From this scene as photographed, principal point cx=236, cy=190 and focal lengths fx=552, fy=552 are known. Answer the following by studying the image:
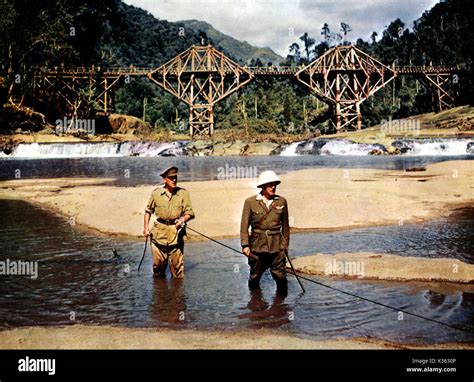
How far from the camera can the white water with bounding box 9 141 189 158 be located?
46.5 metres

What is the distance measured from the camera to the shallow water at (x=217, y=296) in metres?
6.31

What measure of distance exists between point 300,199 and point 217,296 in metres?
9.07

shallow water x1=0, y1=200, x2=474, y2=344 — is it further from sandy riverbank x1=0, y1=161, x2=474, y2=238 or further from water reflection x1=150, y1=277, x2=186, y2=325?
sandy riverbank x1=0, y1=161, x2=474, y2=238

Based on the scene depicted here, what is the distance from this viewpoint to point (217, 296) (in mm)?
7594

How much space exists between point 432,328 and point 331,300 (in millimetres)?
1530

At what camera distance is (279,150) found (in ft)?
160

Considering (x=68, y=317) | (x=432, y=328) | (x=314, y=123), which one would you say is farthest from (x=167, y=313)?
(x=314, y=123)

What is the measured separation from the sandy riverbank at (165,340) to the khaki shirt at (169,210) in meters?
2.12
